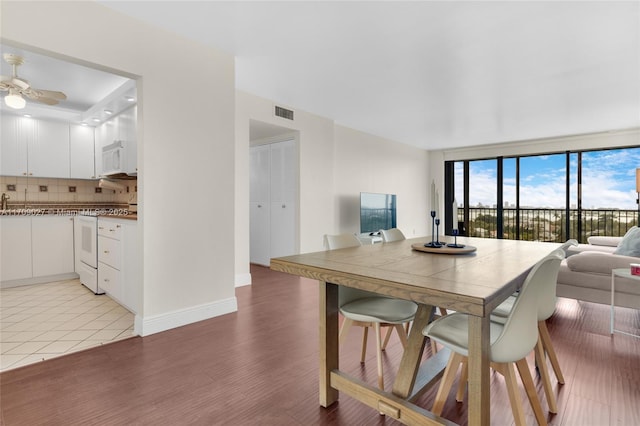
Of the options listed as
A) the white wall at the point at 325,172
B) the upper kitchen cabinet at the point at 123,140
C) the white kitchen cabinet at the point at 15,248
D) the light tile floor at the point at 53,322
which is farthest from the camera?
the white wall at the point at 325,172

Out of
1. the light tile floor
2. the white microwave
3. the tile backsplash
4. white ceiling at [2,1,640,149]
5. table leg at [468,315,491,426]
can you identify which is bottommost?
the light tile floor

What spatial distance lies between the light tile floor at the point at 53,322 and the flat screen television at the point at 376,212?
406 centimetres

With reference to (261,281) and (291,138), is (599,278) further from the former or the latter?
(291,138)

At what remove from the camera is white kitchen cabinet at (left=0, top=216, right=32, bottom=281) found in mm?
3949

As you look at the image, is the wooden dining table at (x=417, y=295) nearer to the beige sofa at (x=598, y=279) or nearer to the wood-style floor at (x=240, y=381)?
the wood-style floor at (x=240, y=381)

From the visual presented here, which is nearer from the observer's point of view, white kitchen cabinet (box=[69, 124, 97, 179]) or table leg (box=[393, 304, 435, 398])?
table leg (box=[393, 304, 435, 398])

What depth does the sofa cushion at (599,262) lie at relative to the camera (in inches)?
113

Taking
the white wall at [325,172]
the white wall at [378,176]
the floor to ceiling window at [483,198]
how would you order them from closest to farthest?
the white wall at [325,172]
the white wall at [378,176]
the floor to ceiling window at [483,198]

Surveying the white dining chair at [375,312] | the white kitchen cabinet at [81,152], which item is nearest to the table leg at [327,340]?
Answer: the white dining chair at [375,312]

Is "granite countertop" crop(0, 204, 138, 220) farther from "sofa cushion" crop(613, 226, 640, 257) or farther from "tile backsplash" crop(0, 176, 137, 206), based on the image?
"sofa cushion" crop(613, 226, 640, 257)

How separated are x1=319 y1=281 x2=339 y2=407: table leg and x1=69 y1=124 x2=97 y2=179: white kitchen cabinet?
189 inches

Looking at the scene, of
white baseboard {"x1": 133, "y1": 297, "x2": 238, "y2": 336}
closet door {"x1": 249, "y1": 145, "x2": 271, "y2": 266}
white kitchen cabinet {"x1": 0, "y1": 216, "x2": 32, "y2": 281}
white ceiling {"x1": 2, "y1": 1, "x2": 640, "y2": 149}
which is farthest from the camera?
closet door {"x1": 249, "y1": 145, "x2": 271, "y2": 266}

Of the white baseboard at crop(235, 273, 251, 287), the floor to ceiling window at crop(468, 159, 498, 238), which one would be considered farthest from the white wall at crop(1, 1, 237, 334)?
the floor to ceiling window at crop(468, 159, 498, 238)

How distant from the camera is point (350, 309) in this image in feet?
6.18
